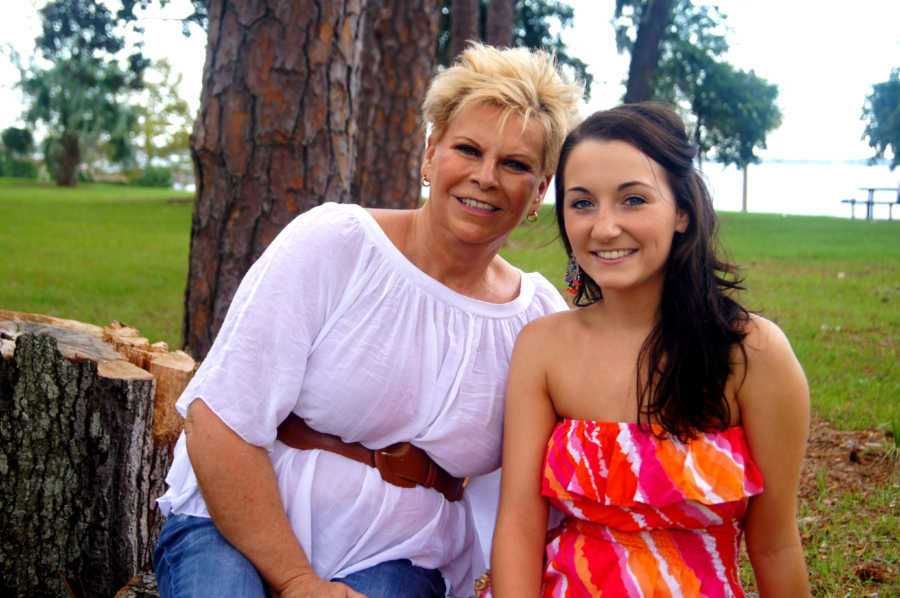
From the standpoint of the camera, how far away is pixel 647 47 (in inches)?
677

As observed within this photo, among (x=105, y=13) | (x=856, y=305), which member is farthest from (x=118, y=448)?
(x=105, y=13)

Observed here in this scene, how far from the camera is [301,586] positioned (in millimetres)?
2150

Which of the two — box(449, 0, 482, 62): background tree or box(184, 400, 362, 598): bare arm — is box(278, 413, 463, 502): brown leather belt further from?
box(449, 0, 482, 62): background tree

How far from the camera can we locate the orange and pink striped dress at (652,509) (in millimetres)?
2027

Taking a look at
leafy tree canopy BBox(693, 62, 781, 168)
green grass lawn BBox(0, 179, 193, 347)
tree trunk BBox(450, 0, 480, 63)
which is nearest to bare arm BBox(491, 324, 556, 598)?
green grass lawn BBox(0, 179, 193, 347)

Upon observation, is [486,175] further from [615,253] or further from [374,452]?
[374,452]

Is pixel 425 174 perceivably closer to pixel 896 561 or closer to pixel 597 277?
pixel 597 277

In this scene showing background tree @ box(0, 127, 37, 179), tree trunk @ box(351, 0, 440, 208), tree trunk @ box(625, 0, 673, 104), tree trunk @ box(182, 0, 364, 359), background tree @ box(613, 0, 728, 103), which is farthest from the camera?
background tree @ box(0, 127, 37, 179)

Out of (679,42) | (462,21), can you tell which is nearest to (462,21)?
(462,21)

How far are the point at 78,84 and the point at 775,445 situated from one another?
29804mm

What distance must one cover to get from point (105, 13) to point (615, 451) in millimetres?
14465

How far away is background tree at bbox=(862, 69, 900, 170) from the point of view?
31.7 metres

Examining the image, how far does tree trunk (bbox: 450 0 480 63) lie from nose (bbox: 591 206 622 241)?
9.12m

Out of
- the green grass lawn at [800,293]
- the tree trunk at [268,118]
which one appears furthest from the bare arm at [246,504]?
the tree trunk at [268,118]
